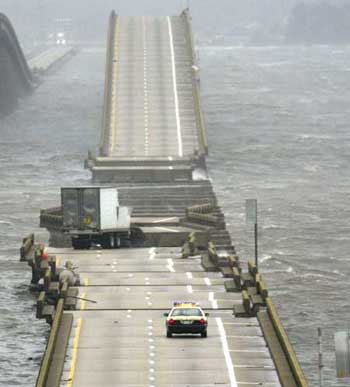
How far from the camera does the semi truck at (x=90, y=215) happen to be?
101 metres

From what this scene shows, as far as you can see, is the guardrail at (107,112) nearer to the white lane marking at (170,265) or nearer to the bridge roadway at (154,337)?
the white lane marking at (170,265)

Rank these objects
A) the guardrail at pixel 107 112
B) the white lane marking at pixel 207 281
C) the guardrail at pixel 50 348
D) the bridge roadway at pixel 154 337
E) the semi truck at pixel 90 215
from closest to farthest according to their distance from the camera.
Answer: the guardrail at pixel 50 348 < the bridge roadway at pixel 154 337 < the white lane marking at pixel 207 281 < the semi truck at pixel 90 215 < the guardrail at pixel 107 112

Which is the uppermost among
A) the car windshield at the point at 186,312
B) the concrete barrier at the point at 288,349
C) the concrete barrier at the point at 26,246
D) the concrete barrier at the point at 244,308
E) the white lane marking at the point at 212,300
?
the concrete barrier at the point at 26,246

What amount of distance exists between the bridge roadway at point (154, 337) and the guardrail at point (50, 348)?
72 cm

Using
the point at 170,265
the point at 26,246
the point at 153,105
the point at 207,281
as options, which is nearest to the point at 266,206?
the point at 26,246

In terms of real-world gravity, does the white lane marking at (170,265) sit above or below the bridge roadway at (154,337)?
above

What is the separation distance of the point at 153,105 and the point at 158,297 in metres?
91.3

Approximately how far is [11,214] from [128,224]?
27.2 m

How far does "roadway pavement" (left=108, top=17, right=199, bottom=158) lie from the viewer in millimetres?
156875

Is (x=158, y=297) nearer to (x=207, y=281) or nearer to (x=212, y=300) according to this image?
(x=212, y=300)

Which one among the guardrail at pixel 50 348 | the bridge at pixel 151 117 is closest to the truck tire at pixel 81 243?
the guardrail at pixel 50 348

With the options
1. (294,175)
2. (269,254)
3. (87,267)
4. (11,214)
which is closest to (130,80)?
(294,175)

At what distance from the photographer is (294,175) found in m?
152

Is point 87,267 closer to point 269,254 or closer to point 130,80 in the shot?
point 269,254
